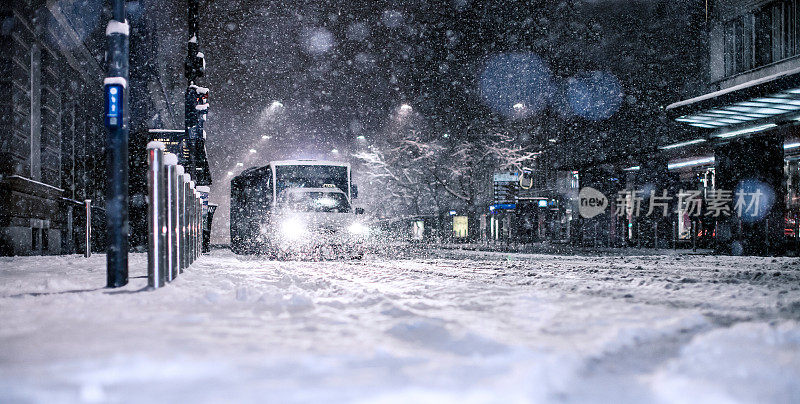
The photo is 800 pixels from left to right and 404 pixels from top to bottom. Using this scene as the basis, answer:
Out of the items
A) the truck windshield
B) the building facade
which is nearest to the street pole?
the building facade

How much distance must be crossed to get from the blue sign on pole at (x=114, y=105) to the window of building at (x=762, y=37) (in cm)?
1814

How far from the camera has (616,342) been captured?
3.18 m

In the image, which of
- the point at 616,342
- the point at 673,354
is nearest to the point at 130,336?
the point at 616,342

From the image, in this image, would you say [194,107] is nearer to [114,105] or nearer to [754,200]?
[114,105]

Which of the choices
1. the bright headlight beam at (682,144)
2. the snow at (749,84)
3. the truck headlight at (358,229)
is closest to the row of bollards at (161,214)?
Result: the truck headlight at (358,229)

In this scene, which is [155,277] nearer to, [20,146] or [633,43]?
[20,146]

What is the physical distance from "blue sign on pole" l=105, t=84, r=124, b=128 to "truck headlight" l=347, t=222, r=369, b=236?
33.2 ft

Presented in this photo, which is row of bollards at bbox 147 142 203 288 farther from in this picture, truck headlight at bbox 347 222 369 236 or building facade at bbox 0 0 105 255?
truck headlight at bbox 347 222 369 236

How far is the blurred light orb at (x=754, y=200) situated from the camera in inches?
696

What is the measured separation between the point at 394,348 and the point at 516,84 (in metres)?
37.3

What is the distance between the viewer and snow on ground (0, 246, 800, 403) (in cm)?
225

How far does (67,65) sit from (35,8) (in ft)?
11.0

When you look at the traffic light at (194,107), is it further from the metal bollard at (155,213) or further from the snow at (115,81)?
the metal bollard at (155,213)

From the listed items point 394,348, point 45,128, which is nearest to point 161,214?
point 394,348
